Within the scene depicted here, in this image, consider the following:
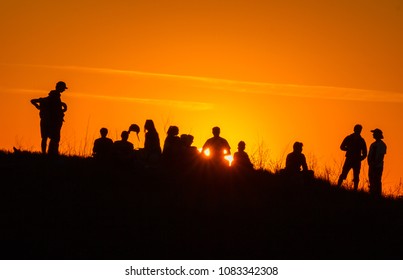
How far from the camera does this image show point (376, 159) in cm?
2738

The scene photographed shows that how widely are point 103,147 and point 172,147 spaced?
1584 mm

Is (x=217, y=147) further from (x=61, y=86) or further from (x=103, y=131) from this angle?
(x=61, y=86)

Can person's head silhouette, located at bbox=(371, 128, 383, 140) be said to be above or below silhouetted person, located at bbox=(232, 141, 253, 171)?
above

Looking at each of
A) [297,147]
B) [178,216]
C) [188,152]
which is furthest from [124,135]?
[297,147]

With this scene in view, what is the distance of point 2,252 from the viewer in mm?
20422

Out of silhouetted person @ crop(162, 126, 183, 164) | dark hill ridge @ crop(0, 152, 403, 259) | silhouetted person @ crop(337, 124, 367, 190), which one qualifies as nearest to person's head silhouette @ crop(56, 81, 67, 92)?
dark hill ridge @ crop(0, 152, 403, 259)

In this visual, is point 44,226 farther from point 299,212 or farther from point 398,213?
point 398,213

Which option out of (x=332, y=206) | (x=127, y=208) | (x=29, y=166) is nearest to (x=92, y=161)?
(x=29, y=166)

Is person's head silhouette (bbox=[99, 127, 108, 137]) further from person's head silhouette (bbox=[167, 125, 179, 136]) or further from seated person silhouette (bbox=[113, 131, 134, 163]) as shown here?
person's head silhouette (bbox=[167, 125, 179, 136])

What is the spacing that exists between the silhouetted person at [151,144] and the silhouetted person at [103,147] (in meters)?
0.81

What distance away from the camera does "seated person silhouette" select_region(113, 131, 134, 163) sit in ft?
84.9

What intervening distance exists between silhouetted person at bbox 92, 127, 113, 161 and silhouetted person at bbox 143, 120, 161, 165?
0.81 meters

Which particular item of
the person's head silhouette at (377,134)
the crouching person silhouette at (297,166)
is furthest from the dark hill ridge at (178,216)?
the person's head silhouette at (377,134)
